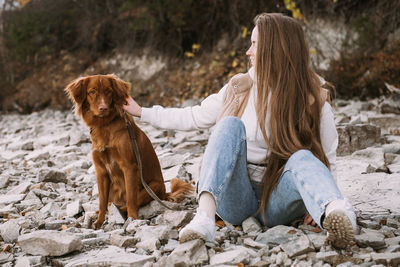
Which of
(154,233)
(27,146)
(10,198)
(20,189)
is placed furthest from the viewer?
(27,146)

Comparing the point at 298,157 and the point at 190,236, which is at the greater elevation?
the point at 298,157

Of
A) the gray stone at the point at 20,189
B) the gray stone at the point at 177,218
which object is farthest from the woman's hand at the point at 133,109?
the gray stone at the point at 20,189

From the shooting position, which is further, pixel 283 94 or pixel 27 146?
pixel 27 146

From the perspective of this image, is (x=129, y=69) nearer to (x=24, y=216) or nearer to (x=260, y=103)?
(x=24, y=216)

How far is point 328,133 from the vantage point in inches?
101

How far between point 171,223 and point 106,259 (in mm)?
775

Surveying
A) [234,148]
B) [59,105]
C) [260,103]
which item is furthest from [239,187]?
[59,105]

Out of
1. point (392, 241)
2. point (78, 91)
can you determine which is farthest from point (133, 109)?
point (392, 241)

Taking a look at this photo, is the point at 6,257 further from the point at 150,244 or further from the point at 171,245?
the point at 171,245

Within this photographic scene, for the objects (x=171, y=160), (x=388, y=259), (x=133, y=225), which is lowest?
(x=171, y=160)

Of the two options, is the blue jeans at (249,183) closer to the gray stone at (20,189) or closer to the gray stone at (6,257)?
the gray stone at (6,257)

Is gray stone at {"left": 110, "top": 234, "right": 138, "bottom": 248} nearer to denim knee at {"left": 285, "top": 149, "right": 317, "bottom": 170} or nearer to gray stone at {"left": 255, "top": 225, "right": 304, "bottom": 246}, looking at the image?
gray stone at {"left": 255, "top": 225, "right": 304, "bottom": 246}

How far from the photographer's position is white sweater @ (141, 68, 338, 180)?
8.35 feet

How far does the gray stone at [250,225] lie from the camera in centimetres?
255
